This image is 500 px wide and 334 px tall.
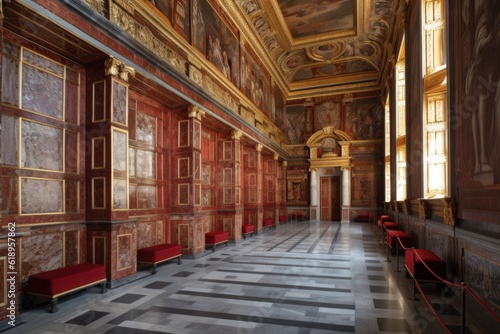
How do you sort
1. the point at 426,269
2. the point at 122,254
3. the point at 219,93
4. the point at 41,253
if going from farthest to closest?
the point at 219,93 < the point at 122,254 < the point at 41,253 < the point at 426,269

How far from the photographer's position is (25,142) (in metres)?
5.24

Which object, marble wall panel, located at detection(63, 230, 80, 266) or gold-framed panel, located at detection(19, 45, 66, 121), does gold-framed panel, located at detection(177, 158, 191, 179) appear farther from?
gold-framed panel, located at detection(19, 45, 66, 121)

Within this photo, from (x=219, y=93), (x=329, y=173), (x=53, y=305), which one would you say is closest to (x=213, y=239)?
(x=219, y=93)

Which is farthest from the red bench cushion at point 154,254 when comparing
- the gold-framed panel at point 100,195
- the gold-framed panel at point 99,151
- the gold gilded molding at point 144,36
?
the gold gilded molding at point 144,36

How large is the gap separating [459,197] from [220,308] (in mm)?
4355

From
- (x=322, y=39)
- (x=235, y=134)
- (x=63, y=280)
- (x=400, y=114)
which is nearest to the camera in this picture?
(x=63, y=280)

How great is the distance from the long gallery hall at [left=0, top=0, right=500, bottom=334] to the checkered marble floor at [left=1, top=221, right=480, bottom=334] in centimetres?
4

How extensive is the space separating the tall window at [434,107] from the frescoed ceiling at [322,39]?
11.1ft

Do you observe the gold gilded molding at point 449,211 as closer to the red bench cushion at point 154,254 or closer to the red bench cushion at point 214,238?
the red bench cushion at point 154,254

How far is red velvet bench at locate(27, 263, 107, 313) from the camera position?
4793 mm

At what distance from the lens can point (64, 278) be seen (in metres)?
4.94

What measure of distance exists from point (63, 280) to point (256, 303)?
314cm

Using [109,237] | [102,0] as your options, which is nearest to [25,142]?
[109,237]

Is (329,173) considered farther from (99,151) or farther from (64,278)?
(64,278)
